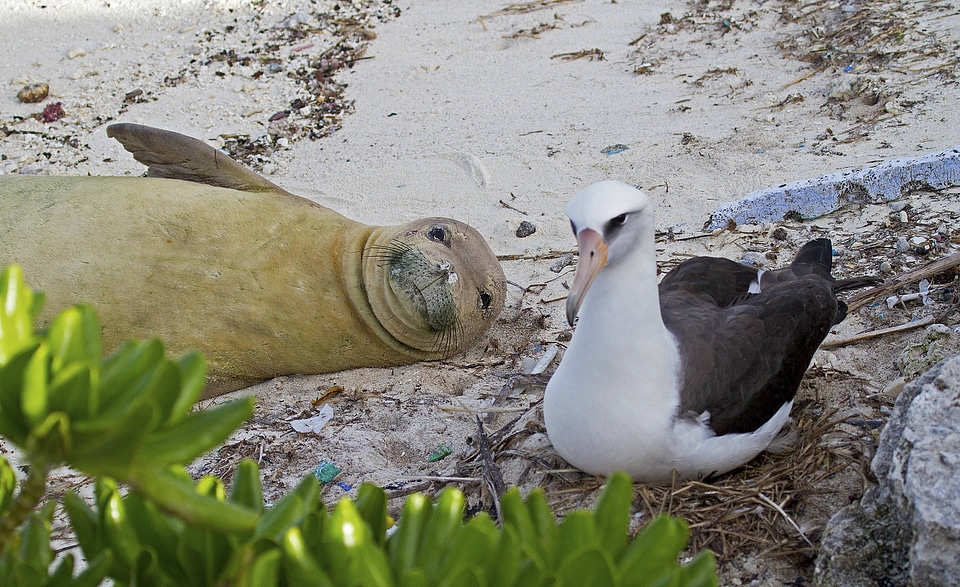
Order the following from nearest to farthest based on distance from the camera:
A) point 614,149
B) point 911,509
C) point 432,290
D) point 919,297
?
point 911,509 → point 919,297 → point 432,290 → point 614,149

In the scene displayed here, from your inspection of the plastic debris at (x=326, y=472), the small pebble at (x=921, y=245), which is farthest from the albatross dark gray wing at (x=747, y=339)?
the plastic debris at (x=326, y=472)

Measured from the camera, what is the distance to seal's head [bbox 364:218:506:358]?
163 inches

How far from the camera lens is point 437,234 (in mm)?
4391

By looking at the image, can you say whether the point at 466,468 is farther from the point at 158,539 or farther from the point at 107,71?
the point at 107,71

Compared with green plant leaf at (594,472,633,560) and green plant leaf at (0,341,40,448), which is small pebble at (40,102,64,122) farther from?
green plant leaf at (594,472,633,560)

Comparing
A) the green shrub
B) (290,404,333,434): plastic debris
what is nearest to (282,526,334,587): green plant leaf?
the green shrub

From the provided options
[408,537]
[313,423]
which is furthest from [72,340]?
[313,423]

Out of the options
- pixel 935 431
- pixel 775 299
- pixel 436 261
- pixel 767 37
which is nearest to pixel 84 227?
pixel 436 261

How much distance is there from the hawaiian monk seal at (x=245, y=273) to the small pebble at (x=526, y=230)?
59 centimetres

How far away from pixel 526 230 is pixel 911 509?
10.6 feet

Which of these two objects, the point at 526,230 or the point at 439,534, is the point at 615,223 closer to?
the point at 439,534

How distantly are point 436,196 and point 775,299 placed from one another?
2.85 meters

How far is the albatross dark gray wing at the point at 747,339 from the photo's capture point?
105 inches

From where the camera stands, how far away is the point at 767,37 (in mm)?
6543
